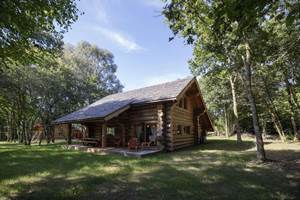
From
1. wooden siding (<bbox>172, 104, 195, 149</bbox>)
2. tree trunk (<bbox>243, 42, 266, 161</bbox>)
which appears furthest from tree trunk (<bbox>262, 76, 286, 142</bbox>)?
tree trunk (<bbox>243, 42, 266, 161</bbox>)

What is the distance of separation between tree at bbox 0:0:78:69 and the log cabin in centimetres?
741

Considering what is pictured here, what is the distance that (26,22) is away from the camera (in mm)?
7559

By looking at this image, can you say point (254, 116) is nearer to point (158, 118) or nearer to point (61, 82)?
point (158, 118)

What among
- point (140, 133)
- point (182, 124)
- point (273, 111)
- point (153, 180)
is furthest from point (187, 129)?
point (153, 180)

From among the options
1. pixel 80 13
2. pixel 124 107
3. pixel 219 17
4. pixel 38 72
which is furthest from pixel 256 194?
pixel 38 72

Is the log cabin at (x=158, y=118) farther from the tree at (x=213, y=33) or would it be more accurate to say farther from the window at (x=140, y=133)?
the tree at (x=213, y=33)

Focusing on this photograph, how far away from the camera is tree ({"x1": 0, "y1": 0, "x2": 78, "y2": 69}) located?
6.90 m

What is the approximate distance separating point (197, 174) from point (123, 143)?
1076 centimetres

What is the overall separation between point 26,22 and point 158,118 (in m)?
11.2

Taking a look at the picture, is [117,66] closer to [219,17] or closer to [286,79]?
[286,79]

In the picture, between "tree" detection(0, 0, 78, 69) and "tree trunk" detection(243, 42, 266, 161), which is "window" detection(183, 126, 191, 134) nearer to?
"tree trunk" detection(243, 42, 266, 161)

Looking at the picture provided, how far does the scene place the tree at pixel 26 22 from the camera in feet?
22.6

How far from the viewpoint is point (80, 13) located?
10.8 metres

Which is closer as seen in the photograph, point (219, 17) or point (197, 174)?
point (219, 17)
